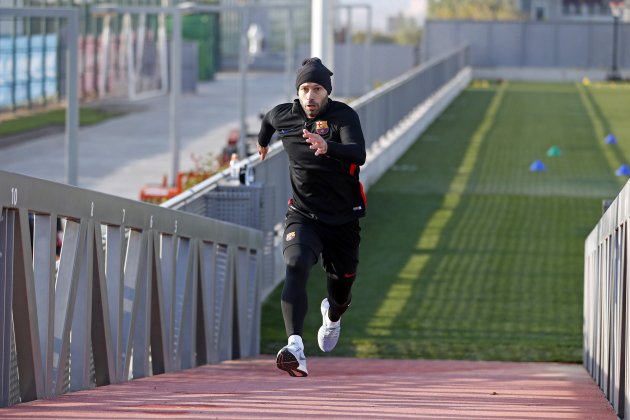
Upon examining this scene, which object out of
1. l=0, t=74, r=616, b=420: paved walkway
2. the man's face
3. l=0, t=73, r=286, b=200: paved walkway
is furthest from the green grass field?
l=0, t=73, r=286, b=200: paved walkway

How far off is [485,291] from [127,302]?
28.4 ft

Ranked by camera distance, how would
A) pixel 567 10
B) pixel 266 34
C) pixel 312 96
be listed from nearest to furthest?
pixel 312 96
pixel 266 34
pixel 567 10

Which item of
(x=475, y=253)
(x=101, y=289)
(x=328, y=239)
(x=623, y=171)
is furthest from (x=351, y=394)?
(x=623, y=171)

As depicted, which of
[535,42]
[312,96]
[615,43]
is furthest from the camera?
[535,42]

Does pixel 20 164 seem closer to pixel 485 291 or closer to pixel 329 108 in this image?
pixel 485 291

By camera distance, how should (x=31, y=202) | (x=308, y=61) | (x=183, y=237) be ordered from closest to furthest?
1. (x=31, y=202)
2. (x=308, y=61)
3. (x=183, y=237)

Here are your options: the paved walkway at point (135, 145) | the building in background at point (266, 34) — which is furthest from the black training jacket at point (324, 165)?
the building in background at point (266, 34)

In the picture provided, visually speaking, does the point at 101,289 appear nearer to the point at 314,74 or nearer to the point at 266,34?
the point at 314,74

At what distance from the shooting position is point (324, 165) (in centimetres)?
825

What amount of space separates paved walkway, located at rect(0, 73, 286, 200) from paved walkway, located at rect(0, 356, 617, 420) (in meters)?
19.8

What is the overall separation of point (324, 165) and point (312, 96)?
14.6 inches

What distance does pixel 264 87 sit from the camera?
7950cm

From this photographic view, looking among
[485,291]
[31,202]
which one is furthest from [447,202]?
[31,202]

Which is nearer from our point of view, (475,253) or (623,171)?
(475,253)
